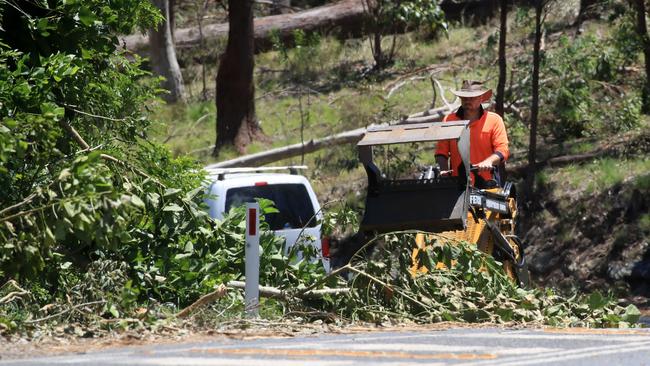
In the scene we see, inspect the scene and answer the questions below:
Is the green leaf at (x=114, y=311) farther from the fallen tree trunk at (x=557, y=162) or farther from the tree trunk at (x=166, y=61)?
the tree trunk at (x=166, y=61)

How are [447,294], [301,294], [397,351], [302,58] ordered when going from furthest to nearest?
[302,58], [301,294], [447,294], [397,351]

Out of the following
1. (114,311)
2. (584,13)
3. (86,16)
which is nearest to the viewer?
(114,311)

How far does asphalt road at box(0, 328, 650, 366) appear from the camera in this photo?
742 cm

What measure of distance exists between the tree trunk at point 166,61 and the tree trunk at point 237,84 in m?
5.06

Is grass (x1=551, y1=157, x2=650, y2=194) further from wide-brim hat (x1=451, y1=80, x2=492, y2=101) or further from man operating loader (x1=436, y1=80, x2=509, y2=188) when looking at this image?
man operating loader (x1=436, y1=80, x2=509, y2=188)

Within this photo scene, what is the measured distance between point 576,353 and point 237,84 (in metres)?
18.2

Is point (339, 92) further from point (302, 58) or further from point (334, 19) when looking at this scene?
point (334, 19)

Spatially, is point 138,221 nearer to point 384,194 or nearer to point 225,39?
point 384,194

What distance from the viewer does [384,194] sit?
38.4 feet

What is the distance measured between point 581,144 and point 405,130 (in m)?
10.4

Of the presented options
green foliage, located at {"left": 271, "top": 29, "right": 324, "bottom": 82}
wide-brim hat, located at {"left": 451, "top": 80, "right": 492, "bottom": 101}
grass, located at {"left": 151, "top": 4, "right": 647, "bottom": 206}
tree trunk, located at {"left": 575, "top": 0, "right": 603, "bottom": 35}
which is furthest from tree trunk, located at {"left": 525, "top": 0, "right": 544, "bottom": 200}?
green foliage, located at {"left": 271, "top": 29, "right": 324, "bottom": 82}

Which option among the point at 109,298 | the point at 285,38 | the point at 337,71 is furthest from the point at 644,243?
the point at 285,38

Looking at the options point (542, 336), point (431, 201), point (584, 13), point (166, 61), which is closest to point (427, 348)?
point (542, 336)

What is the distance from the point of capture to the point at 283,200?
49.2 ft
